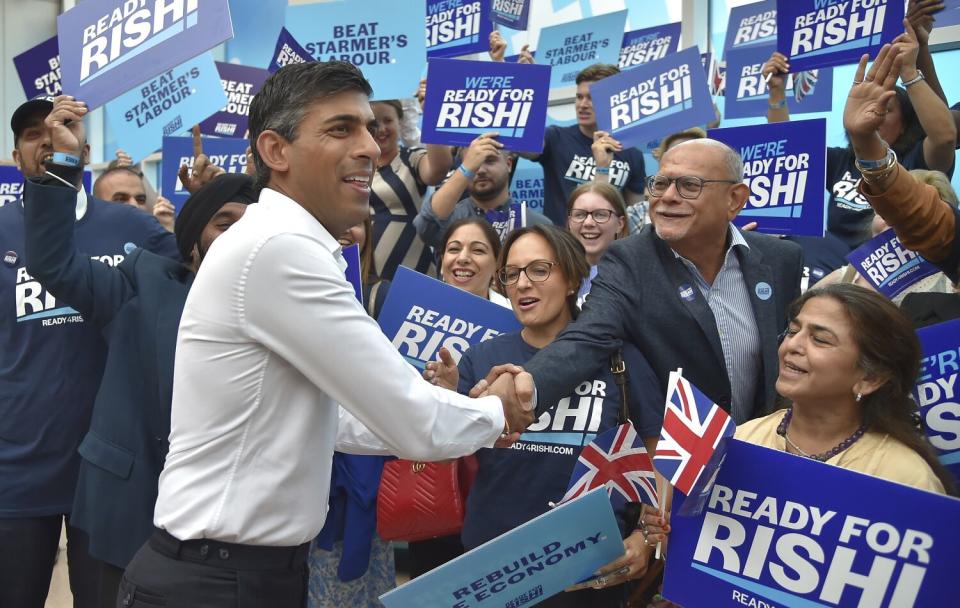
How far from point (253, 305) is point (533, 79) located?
347cm

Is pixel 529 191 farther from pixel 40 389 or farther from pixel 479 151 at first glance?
pixel 40 389

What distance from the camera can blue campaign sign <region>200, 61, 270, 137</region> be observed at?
23.2 feet

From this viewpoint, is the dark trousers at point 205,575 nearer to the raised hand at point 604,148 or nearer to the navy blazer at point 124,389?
the navy blazer at point 124,389

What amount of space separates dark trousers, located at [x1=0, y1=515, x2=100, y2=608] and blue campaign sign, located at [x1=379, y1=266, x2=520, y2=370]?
1.16 m

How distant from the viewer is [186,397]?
6.32 feet

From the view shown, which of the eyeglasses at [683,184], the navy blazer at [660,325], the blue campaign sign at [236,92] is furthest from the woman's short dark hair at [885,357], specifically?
the blue campaign sign at [236,92]

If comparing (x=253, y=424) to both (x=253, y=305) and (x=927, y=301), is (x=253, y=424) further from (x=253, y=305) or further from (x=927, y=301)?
(x=927, y=301)

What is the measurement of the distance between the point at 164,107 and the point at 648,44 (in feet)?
12.0

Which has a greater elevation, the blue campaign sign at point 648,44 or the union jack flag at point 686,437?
the blue campaign sign at point 648,44

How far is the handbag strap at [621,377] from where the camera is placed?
3039mm

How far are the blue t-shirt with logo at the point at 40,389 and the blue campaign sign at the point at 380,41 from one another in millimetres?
2651

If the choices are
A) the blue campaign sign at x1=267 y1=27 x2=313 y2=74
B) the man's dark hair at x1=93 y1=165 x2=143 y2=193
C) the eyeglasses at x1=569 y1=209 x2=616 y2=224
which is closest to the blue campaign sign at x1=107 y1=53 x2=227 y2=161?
the man's dark hair at x1=93 y1=165 x2=143 y2=193

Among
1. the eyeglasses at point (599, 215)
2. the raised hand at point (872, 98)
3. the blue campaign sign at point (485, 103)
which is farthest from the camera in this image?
the blue campaign sign at point (485, 103)

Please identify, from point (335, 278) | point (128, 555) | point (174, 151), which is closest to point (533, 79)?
point (174, 151)
